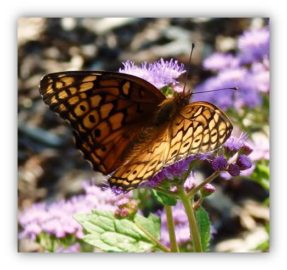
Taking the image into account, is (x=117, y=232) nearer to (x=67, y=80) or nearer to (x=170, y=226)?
(x=170, y=226)

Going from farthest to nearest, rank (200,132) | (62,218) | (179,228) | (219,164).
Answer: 1. (62,218)
2. (179,228)
3. (219,164)
4. (200,132)

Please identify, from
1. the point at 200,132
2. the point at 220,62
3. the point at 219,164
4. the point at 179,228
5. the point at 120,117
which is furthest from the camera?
the point at 220,62

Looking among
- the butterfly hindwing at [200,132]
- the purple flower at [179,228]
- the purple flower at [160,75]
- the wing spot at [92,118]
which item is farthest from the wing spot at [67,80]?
the purple flower at [179,228]

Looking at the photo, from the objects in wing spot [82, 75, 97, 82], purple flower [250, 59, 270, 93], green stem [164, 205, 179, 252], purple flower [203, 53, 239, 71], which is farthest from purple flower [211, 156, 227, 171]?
purple flower [203, 53, 239, 71]

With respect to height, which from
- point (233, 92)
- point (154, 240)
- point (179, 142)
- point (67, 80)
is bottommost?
point (154, 240)

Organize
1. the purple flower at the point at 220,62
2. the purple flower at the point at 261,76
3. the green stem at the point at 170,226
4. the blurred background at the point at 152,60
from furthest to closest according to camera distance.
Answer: the purple flower at the point at 220,62, the blurred background at the point at 152,60, the purple flower at the point at 261,76, the green stem at the point at 170,226

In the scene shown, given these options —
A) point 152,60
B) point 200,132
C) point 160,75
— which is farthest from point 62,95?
point 152,60

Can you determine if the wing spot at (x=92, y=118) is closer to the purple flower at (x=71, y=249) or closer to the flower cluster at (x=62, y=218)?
the flower cluster at (x=62, y=218)
